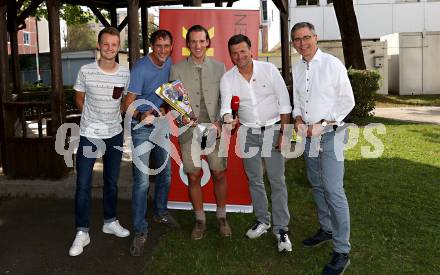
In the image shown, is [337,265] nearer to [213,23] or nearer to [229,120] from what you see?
[229,120]

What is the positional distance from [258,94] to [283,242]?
1.44 metres

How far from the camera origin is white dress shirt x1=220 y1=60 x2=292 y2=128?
14.1 ft

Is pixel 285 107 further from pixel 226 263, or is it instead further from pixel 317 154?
pixel 226 263

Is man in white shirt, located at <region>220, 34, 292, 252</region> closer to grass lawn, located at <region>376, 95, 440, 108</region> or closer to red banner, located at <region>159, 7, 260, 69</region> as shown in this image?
red banner, located at <region>159, 7, 260, 69</region>

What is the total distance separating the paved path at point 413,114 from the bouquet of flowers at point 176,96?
38.2 feet

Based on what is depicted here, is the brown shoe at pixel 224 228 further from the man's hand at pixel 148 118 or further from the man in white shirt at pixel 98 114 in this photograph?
the man's hand at pixel 148 118

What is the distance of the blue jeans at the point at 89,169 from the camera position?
432 centimetres

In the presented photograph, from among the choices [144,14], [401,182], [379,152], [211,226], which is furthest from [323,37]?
[211,226]

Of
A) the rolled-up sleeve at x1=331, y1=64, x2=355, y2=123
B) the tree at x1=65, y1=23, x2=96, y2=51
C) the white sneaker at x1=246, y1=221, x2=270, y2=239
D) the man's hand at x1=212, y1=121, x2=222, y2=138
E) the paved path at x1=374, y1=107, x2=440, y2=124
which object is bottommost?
the white sneaker at x1=246, y1=221, x2=270, y2=239

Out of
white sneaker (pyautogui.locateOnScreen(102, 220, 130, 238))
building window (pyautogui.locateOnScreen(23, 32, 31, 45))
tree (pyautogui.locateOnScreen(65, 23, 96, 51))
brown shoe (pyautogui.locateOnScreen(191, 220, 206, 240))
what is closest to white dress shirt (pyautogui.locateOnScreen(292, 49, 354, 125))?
brown shoe (pyautogui.locateOnScreen(191, 220, 206, 240))

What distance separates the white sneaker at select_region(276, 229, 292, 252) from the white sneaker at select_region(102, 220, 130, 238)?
160 cm

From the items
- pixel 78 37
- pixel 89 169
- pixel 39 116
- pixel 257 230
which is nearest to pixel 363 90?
pixel 39 116

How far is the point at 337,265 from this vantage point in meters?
3.91

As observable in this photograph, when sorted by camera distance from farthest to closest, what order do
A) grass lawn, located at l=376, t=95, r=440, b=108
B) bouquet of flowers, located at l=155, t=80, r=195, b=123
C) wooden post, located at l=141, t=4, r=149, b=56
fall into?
grass lawn, located at l=376, t=95, r=440, b=108, wooden post, located at l=141, t=4, r=149, b=56, bouquet of flowers, located at l=155, t=80, r=195, b=123
